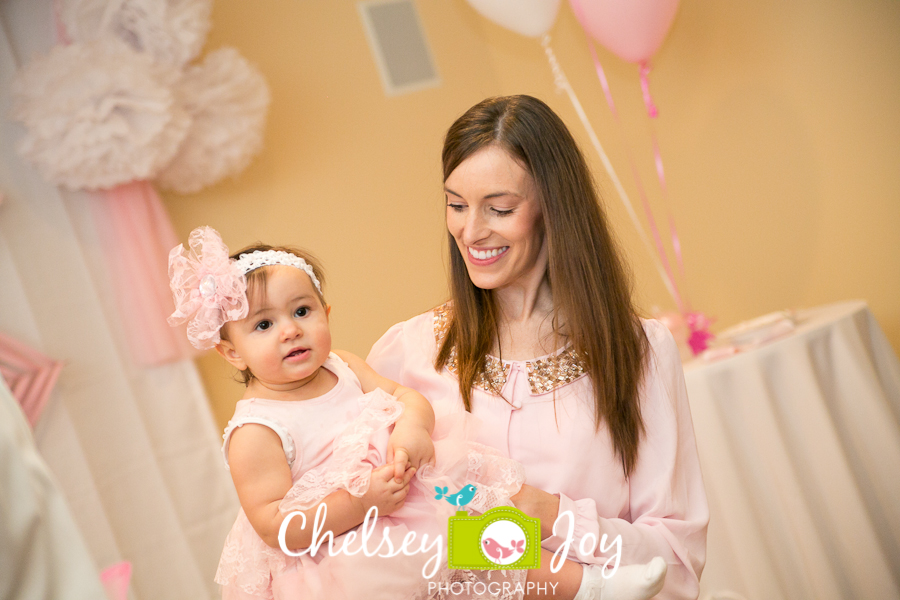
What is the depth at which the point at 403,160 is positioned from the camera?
3166 mm

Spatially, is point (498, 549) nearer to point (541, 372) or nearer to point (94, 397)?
point (541, 372)

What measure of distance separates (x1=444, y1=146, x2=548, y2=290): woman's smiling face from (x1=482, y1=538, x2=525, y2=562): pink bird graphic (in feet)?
1.70

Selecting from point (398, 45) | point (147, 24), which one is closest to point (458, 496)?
point (147, 24)

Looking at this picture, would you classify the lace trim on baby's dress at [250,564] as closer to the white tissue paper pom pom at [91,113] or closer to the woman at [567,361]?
the woman at [567,361]

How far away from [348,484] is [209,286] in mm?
432

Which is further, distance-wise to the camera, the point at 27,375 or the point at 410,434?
the point at 27,375

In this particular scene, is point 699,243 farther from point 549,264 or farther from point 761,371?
point 549,264

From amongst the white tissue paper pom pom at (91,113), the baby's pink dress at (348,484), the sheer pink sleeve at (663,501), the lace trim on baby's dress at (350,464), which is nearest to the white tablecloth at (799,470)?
the sheer pink sleeve at (663,501)

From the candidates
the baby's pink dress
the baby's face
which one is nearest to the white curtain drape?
the baby's pink dress

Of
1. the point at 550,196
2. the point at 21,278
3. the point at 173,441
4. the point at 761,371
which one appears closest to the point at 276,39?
the point at 21,278

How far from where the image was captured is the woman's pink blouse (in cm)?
144

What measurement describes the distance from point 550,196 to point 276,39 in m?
1.85

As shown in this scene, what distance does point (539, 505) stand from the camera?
4.43ft

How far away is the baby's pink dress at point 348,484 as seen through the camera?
3.86ft
